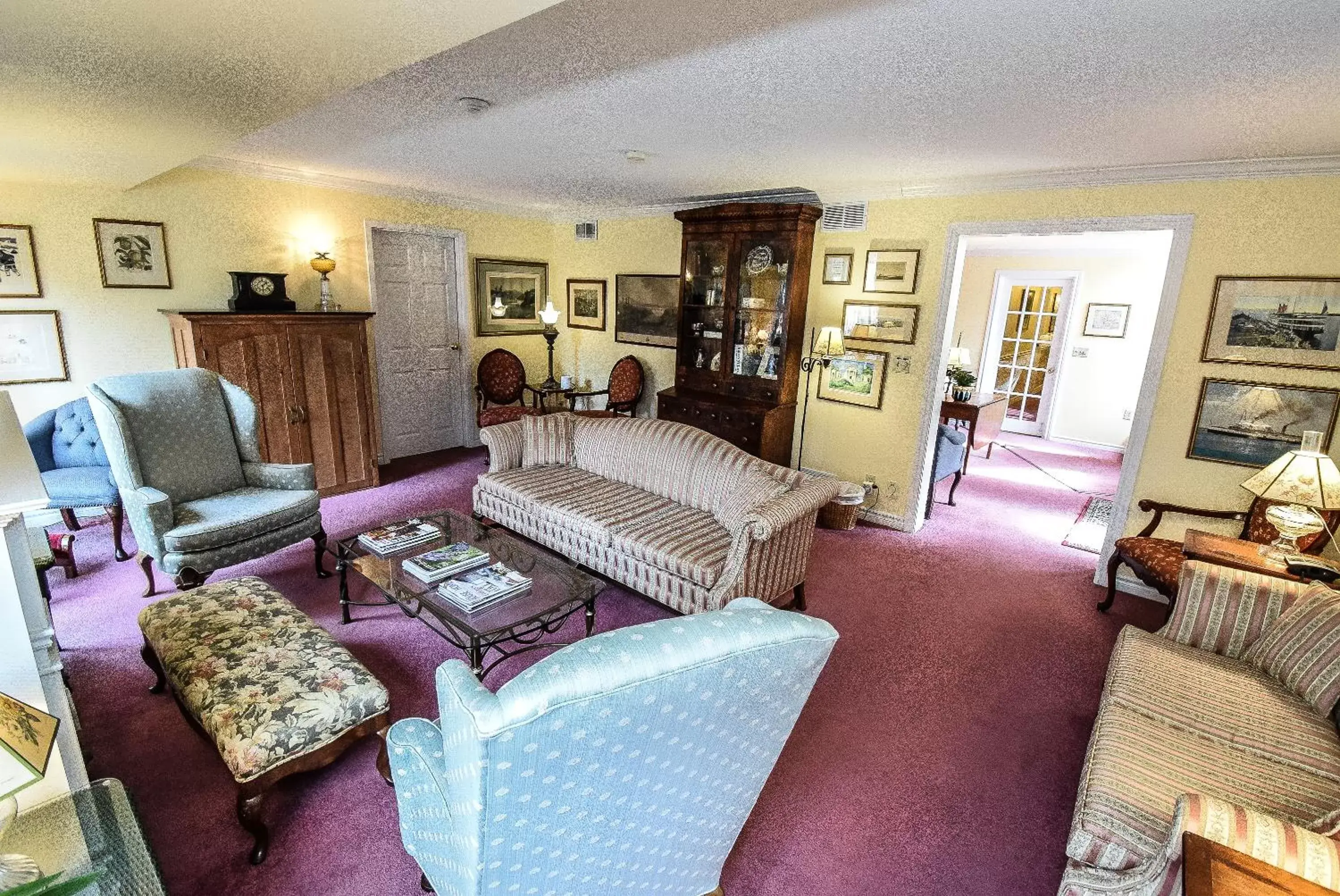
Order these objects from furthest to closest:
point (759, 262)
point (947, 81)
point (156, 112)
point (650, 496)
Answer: point (759, 262) → point (650, 496) → point (156, 112) → point (947, 81)

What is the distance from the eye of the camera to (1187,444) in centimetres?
347

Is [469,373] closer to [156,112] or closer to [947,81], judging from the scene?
[156,112]

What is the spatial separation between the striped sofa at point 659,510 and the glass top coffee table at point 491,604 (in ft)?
1.32

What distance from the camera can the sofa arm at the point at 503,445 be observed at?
4.07m

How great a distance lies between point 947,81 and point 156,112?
2885mm

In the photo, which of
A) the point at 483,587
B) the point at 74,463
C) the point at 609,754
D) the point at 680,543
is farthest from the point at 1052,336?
the point at 74,463

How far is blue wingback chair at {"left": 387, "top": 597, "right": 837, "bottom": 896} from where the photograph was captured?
106 cm

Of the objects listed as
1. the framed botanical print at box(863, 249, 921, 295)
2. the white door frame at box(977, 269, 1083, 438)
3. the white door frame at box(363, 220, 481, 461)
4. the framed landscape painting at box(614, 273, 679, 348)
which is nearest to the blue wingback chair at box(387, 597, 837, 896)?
the framed botanical print at box(863, 249, 921, 295)

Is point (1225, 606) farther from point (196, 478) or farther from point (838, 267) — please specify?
point (196, 478)

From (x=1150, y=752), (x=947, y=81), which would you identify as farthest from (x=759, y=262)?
(x=1150, y=752)

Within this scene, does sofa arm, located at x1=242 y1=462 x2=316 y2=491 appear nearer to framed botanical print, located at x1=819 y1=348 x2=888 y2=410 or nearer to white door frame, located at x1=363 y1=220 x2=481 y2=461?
white door frame, located at x1=363 y1=220 x2=481 y2=461

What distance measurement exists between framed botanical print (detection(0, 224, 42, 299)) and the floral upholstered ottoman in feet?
9.13

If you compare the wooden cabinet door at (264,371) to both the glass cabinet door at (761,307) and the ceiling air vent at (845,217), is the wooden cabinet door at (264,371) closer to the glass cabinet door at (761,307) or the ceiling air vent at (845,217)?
the glass cabinet door at (761,307)

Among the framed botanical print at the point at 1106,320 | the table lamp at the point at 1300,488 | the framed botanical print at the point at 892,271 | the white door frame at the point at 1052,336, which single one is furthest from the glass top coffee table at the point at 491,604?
the framed botanical print at the point at 1106,320
